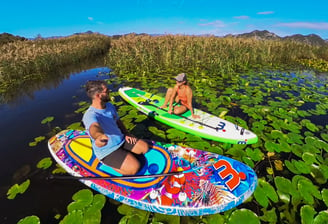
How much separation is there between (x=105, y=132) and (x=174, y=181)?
4.14 ft

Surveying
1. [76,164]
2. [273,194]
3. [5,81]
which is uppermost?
[5,81]

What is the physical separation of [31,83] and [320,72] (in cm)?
1693

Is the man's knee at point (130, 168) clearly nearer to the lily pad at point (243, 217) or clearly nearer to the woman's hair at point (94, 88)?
the woman's hair at point (94, 88)

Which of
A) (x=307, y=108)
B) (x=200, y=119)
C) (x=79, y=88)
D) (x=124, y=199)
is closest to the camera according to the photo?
A: (x=124, y=199)

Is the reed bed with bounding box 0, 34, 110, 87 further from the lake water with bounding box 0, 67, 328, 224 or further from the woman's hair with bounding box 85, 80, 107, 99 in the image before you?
the woman's hair with bounding box 85, 80, 107, 99

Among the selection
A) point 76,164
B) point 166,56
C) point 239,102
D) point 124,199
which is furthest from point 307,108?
point 166,56

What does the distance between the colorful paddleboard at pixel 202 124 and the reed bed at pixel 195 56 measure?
16.8 ft

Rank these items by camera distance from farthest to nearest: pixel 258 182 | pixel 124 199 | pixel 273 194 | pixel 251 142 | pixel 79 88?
pixel 79 88 < pixel 251 142 < pixel 258 182 < pixel 273 194 < pixel 124 199

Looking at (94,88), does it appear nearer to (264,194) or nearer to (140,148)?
(140,148)

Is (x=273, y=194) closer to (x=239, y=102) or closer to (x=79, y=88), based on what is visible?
(x=239, y=102)

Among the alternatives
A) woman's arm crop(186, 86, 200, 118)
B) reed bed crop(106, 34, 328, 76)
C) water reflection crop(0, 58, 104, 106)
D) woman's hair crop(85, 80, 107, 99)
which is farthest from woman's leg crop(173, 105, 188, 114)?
water reflection crop(0, 58, 104, 106)

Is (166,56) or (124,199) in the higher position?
(166,56)

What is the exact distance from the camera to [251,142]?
3707 mm

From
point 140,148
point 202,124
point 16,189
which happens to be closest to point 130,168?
point 140,148
